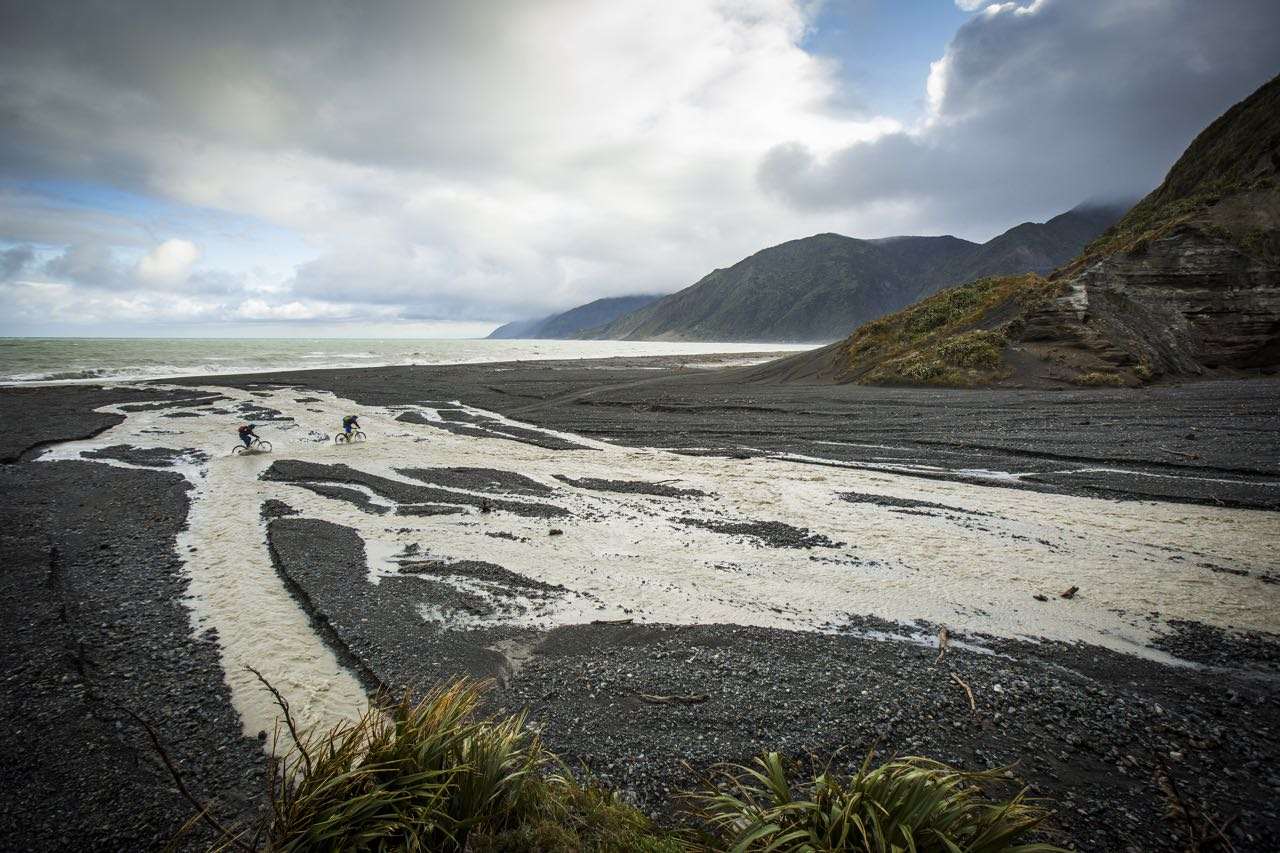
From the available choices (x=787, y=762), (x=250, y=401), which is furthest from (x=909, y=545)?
(x=250, y=401)

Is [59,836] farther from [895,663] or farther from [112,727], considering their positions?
[895,663]

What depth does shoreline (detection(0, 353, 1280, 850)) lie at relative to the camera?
4461 millimetres

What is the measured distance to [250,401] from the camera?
3062cm

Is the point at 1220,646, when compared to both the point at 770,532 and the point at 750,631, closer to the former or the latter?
the point at 750,631

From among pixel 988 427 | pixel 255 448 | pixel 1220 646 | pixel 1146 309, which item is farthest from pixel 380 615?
pixel 1146 309

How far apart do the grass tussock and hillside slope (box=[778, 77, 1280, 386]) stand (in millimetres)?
28519

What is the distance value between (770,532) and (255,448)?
57.2 ft

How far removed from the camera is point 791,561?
8.67 meters

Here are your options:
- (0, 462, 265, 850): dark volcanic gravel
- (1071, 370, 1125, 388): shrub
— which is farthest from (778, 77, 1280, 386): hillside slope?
(0, 462, 265, 850): dark volcanic gravel

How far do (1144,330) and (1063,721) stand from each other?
31.0 meters

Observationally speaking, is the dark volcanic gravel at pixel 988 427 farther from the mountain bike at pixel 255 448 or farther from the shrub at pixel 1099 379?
the mountain bike at pixel 255 448

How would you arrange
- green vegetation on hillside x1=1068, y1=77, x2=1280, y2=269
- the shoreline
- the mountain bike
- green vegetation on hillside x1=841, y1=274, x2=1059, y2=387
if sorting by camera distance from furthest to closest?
green vegetation on hillside x1=1068, y1=77, x2=1280, y2=269
green vegetation on hillside x1=841, y1=274, x2=1059, y2=387
the mountain bike
the shoreline

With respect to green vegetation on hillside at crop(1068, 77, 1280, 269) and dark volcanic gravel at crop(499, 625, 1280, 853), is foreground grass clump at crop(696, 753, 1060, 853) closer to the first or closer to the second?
dark volcanic gravel at crop(499, 625, 1280, 853)

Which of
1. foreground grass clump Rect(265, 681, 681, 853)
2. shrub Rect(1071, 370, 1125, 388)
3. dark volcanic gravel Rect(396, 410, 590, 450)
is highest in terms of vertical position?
shrub Rect(1071, 370, 1125, 388)
